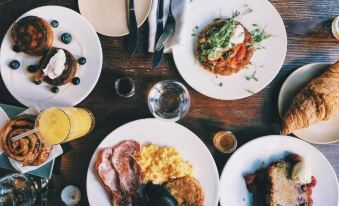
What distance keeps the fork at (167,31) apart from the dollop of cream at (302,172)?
85 centimetres

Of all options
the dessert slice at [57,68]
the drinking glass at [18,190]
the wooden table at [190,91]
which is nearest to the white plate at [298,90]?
the wooden table at [190,91]

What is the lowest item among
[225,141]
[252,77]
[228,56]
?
[225,141]

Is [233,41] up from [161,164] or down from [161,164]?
up

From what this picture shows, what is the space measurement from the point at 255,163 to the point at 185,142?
0.35 m

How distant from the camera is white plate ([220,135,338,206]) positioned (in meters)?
2.05

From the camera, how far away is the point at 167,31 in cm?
205

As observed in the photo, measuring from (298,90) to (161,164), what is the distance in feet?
2.45

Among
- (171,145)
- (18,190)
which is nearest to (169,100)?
(171,145)

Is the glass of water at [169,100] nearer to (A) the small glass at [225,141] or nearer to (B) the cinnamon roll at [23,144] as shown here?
(A) the small glass at [225,141]

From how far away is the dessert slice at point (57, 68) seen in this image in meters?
1.95

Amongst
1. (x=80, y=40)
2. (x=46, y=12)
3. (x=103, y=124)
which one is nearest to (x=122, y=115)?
(x=103, y=124)

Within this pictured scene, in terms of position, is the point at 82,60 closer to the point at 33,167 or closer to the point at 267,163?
the point at 33,167

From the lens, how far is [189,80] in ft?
6.75

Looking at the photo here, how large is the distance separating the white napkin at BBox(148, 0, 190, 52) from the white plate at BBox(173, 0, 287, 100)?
0.15ft
